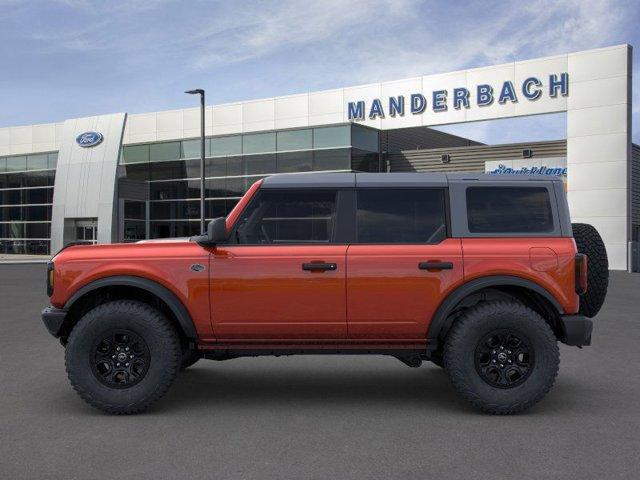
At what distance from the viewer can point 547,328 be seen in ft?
18.2

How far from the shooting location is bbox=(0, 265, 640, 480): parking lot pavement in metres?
4.25

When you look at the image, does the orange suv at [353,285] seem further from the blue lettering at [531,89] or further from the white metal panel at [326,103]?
the white metal panel at [326,103]

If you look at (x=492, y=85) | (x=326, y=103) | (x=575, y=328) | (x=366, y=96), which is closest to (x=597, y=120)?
(x=492, y=85)

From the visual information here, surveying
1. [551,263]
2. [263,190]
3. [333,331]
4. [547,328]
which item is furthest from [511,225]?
[263,190]

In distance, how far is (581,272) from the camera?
5.62 m

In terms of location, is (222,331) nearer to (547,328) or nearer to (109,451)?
(109,451)

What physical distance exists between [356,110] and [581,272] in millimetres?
29337

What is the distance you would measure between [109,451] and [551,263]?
11.9 ft

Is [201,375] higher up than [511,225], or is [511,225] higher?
[511,225]

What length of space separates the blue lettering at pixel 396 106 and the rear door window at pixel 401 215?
28027 mm

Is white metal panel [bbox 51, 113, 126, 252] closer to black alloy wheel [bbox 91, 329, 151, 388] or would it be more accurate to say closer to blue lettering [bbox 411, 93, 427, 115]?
blue lettering [bbox 411, 93, 427, 115]

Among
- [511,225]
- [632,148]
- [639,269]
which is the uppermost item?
[632,148]

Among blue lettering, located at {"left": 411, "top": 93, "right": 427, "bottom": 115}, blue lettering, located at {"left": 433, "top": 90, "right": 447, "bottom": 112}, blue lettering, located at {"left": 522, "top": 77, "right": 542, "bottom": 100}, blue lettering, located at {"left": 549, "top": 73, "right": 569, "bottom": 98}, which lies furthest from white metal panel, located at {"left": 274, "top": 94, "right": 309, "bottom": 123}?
blue lettering, located at {"left": 549, "top": 73, "right": 569, "bottom": 98}

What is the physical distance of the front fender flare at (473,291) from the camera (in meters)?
5.56
